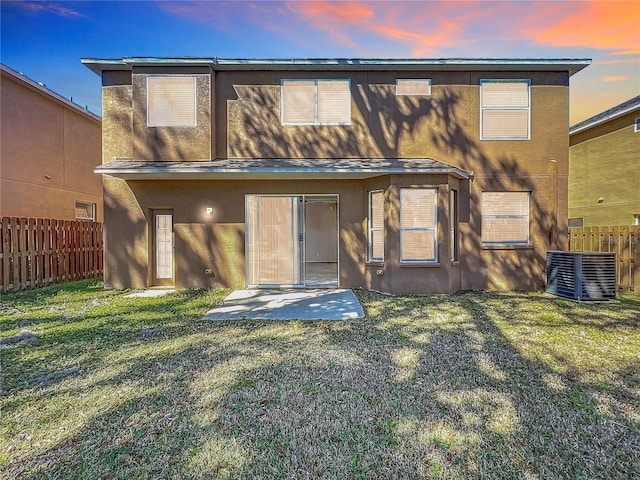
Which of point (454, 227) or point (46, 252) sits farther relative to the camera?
point (46, 252)

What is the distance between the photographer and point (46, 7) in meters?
9.49

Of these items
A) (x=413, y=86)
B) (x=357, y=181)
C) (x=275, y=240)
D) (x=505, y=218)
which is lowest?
(x=275, y=240)

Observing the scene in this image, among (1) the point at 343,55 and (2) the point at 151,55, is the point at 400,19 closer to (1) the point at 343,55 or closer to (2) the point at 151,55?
(1) the point at 343,55

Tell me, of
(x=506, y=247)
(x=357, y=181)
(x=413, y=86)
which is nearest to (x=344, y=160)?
(x=357, y=181)

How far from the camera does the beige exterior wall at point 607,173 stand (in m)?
13.1

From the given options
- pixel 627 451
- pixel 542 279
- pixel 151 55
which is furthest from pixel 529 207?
pixel 151 55

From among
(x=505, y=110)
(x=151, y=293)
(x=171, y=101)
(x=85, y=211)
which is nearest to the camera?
(x=151, y=293)

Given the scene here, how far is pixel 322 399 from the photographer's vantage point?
3.54m

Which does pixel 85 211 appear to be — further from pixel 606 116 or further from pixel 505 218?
pixel 606 116

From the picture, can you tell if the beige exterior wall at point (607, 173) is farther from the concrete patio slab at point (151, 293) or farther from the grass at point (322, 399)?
the concrete patio slab at point (151, 293)

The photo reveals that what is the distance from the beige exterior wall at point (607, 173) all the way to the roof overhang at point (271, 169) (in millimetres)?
8877

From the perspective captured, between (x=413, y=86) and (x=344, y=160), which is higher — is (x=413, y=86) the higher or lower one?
the higher one

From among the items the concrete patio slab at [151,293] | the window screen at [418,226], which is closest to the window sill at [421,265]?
the window screen at [418,226]

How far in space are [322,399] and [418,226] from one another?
6112mm
